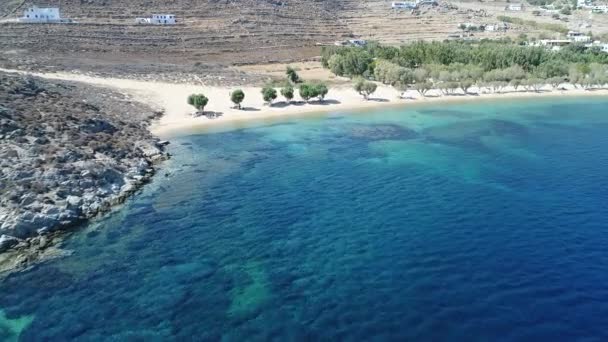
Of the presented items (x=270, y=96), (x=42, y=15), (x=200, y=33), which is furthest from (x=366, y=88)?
(x=42, y=15)

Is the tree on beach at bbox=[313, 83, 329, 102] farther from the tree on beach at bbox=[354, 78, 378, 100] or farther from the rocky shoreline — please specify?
the rocky shoreline

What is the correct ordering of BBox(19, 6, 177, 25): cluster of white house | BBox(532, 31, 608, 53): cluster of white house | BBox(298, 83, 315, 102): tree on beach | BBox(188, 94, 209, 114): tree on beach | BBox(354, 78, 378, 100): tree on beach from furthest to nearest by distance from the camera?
1. BBox(532, 31, 608, 53): cluster of white house
2. BBox(19, 6, 177, 25): cluster of white house
3. BBox(354, 78, 378, 100): tree on beach
4. BBox(298, 83, 315, 102): tree on beach
5. BBox(188, 94, 209, 114): tree on beach

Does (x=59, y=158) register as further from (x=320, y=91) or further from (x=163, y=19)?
(x=163, y=19)

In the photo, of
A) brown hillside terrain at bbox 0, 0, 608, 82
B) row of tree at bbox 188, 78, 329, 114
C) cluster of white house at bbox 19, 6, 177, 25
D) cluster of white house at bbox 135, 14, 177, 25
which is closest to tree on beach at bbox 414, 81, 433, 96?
row of tree at bbox 188, 78, 329, 114

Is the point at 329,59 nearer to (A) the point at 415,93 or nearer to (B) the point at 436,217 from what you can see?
(A) the point at 415,93

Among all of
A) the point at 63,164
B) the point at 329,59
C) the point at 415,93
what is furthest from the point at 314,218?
the point at 329,59
